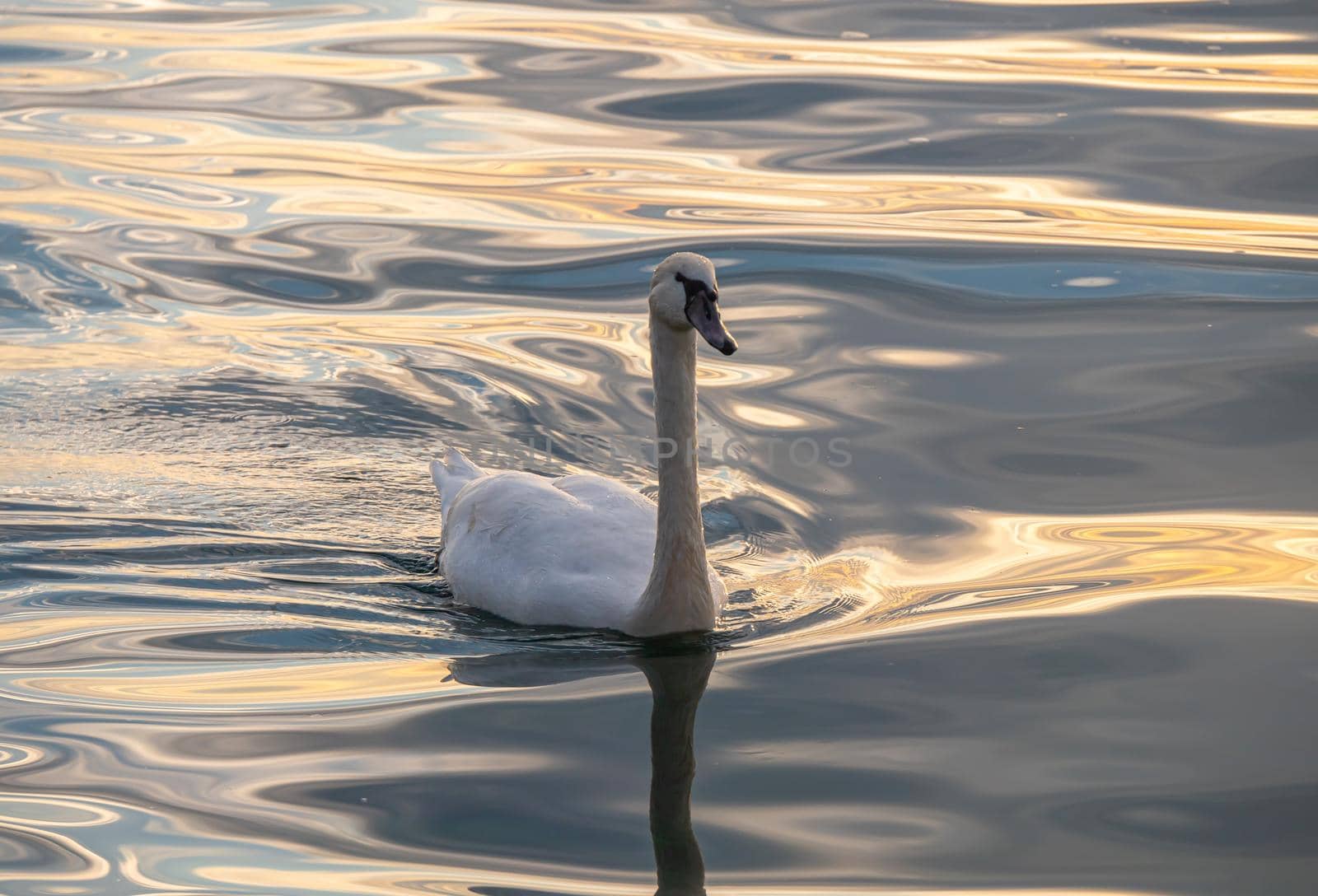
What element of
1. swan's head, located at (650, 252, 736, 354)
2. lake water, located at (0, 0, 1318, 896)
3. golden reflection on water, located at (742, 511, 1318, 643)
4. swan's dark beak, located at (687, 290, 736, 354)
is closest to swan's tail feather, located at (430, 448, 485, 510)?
lake water, located at (0, 0, 1318, 896)

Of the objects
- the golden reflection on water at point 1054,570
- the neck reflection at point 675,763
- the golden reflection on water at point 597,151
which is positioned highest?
the golden reflection on water at point 597,151

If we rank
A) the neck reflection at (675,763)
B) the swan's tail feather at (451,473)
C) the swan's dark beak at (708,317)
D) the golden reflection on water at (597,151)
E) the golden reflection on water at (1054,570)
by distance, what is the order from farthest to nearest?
the golden reflection on water at (597,151)
the swan's tail feather at (451,473)
the golden reflection on water at (1054,570)
the swan's dark beak at (708,317)
the neck reflection at (675,763)

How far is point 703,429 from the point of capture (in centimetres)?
1224

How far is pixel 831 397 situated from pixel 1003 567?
3.06 meters

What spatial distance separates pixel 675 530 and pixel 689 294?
1.16 m

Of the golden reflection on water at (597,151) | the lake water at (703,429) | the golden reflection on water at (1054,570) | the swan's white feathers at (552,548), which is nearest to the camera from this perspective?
the lake water at (703,429)

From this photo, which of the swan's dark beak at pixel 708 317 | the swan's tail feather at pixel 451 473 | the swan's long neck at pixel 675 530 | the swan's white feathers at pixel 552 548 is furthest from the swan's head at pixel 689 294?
the swan's tail feather at pixel 451 473

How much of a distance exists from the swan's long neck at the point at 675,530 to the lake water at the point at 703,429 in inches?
8.7

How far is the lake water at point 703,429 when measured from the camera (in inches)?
280

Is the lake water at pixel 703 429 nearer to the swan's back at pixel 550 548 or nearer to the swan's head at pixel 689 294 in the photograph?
the swan's back at pixel 550 548

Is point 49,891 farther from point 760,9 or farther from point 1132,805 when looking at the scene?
point 760,9

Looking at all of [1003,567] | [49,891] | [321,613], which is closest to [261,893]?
[49,891]

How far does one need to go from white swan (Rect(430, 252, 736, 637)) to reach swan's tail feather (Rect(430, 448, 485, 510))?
46cm

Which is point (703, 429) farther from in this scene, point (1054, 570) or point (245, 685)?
point (245, 685)
